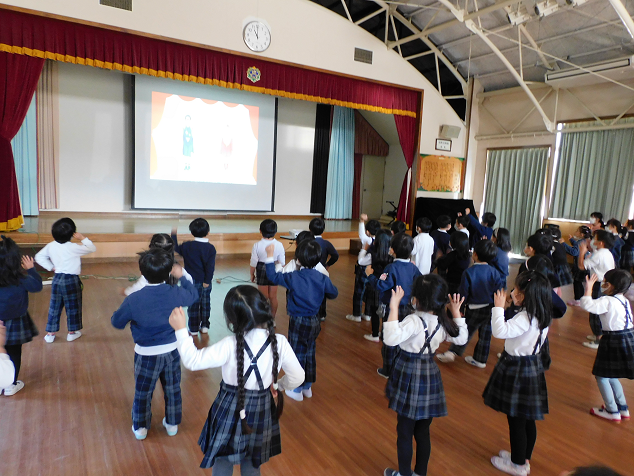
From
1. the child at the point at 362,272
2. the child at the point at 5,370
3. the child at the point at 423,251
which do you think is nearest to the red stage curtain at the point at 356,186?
the child at the point at 362,272

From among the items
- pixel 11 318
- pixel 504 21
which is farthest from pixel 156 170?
pixel 504 21

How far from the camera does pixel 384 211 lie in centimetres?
1191

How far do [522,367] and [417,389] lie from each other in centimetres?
56

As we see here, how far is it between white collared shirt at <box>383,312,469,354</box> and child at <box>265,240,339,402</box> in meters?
0.66

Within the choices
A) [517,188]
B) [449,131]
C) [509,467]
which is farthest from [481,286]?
[517,188]

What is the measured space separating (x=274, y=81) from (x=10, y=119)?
153 inches

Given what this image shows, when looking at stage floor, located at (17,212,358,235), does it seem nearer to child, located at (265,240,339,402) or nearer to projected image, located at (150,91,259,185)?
projected image, located at (150,91,259,185)

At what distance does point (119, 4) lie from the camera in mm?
5652

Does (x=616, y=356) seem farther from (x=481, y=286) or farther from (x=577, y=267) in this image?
(x=577, y=267)

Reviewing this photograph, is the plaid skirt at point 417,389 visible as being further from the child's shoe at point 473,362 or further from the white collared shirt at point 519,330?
the child's shoe at point 473,362

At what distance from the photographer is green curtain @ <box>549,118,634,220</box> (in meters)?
7.22

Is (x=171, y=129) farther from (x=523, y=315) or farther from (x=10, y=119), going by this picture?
(x=523, y=315)

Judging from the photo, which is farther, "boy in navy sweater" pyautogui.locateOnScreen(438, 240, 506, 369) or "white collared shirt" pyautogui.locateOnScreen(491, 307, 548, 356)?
"boy in navy sweater" pyautogui.locateOnScreen(438, 240, 506, 369)

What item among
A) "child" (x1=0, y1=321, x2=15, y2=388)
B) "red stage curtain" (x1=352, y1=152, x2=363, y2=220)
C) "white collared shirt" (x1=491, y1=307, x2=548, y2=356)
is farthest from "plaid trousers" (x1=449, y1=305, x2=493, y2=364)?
"red stage curtain" (x1=352, y1=152, x2=363, y2=220)
